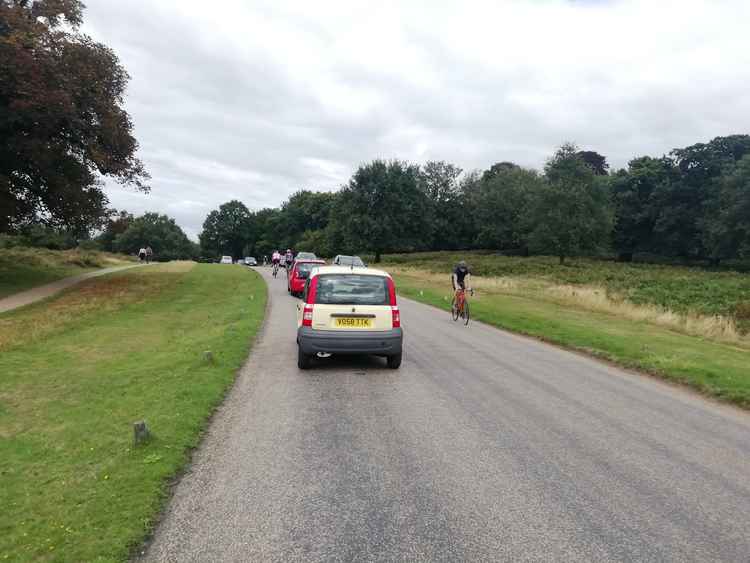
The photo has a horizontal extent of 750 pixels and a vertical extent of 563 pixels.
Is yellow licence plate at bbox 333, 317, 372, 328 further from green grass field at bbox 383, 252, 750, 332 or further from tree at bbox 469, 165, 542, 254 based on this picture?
tree at bbox 469, 165, 542, 254

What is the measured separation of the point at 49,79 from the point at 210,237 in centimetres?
11628

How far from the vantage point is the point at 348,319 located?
30.5ft

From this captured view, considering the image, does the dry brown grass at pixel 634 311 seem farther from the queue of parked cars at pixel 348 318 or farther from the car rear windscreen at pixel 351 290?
the car rear windscreen at pixel 351 290

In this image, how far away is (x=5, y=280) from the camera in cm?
2498

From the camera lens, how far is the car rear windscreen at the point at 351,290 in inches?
369

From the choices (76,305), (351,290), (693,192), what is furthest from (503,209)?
(351,290)

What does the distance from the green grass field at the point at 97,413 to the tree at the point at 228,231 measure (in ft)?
386

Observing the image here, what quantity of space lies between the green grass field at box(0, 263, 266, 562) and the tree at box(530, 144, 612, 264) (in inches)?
1915

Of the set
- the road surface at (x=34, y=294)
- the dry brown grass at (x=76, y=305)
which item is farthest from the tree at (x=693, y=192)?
the road surface at (x=34, y=294)

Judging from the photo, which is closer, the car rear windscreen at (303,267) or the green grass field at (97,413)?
the green grass field at (97,413)

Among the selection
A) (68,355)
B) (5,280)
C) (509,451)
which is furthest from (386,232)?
(509,451)

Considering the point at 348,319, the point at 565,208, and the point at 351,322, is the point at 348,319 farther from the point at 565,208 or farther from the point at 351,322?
the point at 565,208

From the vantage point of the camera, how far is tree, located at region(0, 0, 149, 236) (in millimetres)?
20281

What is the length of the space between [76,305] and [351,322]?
13.9 metres
